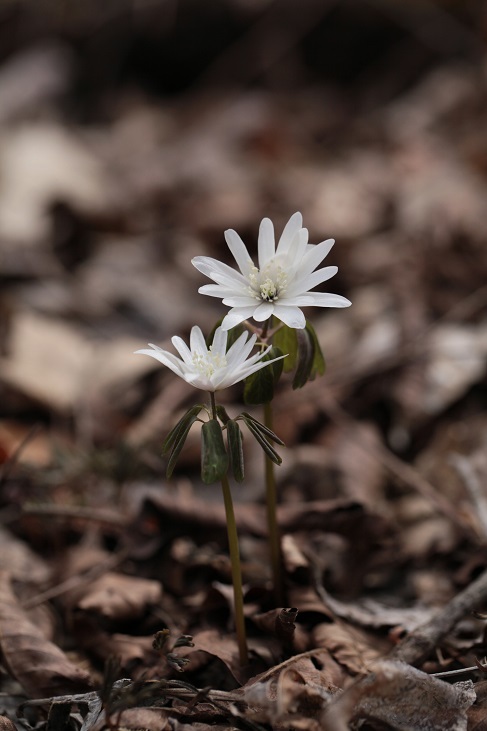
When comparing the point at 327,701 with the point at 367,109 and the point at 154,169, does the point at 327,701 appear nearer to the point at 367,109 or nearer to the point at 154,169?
the point at 154,169

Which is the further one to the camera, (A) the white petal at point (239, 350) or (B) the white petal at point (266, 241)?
(B) the white petal at point (266, 241)

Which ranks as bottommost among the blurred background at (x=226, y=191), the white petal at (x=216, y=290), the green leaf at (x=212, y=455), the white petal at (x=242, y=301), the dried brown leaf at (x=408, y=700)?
the dried brown leaf at (x=408, y=700)

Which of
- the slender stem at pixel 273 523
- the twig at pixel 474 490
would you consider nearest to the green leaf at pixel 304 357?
the slender stem at pixel 273 523

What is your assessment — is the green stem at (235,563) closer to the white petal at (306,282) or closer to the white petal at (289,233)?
the white petal at (306,282)

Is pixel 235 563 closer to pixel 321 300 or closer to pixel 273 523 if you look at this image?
pixel 273 523

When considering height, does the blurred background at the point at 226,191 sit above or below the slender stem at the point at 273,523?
above

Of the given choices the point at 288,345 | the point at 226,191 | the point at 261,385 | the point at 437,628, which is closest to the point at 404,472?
the point at 437,628

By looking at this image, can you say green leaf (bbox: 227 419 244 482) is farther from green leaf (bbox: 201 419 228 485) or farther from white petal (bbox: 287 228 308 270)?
white petal (bbox: 287 228 308 270)

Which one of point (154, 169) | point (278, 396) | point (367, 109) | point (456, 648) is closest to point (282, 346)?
point (456, 648)

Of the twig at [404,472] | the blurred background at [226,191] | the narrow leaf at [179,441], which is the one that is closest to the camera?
the narrow leaf at [179,441]
